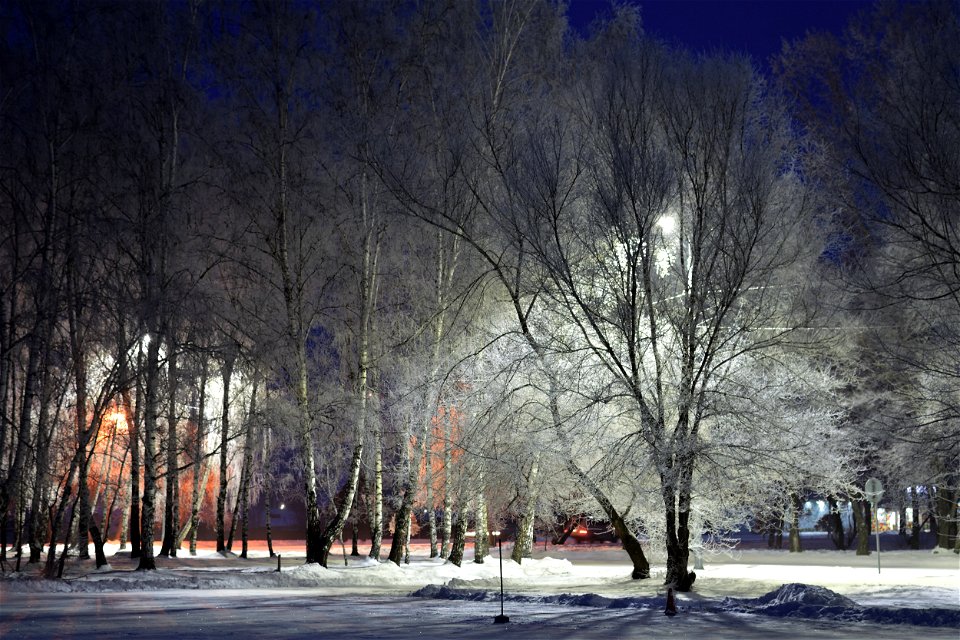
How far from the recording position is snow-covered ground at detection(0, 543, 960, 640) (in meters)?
13.0

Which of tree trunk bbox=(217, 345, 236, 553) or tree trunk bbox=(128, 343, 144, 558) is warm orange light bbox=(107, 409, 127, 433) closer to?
tree trunk bbox=(128, 343, 144, 558)

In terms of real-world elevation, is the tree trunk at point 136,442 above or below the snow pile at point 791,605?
above

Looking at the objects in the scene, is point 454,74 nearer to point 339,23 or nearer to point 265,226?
point 339,23

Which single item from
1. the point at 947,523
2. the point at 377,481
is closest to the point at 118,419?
the point at 377,481

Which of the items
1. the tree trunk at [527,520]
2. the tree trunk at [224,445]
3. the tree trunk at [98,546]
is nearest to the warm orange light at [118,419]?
the tree trunk at [224,445]

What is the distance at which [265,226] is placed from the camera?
85.6 ft

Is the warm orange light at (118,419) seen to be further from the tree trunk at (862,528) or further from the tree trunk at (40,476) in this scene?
the tree trunk at (862,528)

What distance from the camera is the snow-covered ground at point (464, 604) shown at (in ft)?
42.7

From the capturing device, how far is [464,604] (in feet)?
58.0

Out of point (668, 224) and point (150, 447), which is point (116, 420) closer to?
point (150, 447)

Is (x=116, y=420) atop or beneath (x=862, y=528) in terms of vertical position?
atop

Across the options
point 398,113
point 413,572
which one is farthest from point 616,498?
point 398,113

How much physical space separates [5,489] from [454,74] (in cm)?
1389

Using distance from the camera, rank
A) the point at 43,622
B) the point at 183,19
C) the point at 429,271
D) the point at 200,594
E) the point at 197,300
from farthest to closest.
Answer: the point at 429,271
the point at 183,19
the point at 197,300
the point at 200,594
the point at 43,622
